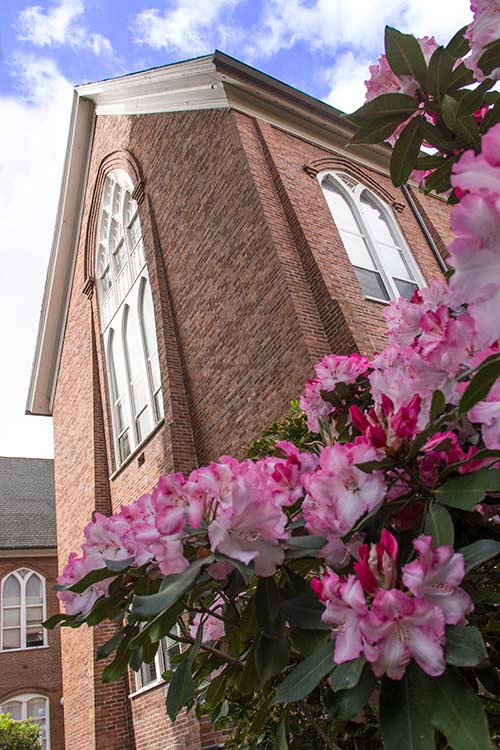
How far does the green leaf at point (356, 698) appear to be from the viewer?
1007 millimetres

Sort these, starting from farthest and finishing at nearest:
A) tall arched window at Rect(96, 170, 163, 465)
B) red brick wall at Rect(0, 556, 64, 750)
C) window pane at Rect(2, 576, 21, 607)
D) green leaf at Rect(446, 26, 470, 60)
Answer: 1. window pane at Rect(2, 576, 21, 607)
2. red brick wall at Rect(0, 556, 64, 750)
3. tall arched window at Rect(96, 170, 163, 465)
4. green leaf at Rect(446, 26, 470, 60)

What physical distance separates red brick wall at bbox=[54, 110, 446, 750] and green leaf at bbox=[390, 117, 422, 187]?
497 cm

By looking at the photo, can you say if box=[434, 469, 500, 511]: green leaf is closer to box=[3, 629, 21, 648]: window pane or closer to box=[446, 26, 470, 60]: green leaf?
box=[446, 26, 470, 60]: green leaf

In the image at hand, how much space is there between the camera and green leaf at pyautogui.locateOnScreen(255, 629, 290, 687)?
4.02 ft

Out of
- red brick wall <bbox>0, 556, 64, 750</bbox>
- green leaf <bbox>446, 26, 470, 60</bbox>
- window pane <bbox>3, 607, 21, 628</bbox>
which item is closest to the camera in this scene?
green leaf <bbox>446, 26, 470, 60</bbox>

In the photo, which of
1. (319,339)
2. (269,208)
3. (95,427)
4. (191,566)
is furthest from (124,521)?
(95,427)

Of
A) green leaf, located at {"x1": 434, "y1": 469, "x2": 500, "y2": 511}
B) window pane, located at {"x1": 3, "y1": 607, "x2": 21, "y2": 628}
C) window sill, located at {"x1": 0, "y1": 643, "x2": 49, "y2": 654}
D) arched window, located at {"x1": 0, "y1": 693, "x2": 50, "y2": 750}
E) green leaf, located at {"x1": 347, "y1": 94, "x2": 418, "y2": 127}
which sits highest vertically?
window pane, located at {"x1": 3, "y1": 607, "x2": 21, "y2": 628}

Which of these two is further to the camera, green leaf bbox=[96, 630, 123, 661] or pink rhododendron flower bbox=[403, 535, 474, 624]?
green leaf bbox=[96, 630, 123, 661]

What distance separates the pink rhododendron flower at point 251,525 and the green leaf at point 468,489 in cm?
35

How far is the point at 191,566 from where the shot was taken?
116 centimetres

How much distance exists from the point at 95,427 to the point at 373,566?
11.5 m

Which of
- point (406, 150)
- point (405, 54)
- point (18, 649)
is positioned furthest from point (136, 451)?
point (18, 649)

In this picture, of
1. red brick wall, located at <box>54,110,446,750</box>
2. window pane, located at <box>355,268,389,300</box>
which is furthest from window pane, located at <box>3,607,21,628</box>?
window pane, located at <box>355,268,389,300</box>

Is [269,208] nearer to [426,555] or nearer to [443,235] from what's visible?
[443,235]
